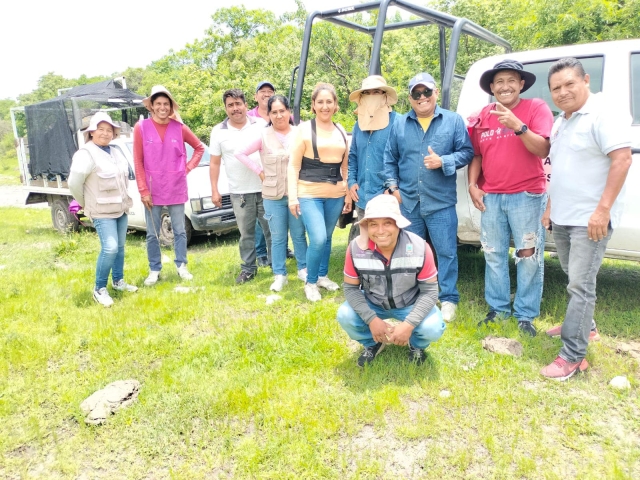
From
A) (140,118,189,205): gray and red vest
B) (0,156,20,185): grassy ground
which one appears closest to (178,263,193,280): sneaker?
(140,118,189,205): gray and red vest

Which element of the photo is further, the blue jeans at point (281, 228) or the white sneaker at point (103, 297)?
the blue jeans at point (281, 228)

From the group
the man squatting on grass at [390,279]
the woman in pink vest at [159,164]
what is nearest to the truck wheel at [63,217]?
the woman in pink vest at [159,164]

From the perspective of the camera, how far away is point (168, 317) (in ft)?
14.6

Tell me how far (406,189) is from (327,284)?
1.50m

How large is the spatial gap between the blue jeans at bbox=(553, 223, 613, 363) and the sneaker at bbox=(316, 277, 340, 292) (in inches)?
92.9

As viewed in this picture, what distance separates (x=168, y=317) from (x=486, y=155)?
304 cm

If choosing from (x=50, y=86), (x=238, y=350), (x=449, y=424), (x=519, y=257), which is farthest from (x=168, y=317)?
(x=50, y=86)

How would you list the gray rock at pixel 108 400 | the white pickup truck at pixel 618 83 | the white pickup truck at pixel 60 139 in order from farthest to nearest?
the white pickup truck at pixel 60 139 → the white pickup truck at pixel 618 83 → the gray rock at pixel 108 400

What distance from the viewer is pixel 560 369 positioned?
313 centimetres

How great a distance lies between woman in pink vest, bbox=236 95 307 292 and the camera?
16.2 feet

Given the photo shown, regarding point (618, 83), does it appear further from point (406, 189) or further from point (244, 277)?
point (244, 277)

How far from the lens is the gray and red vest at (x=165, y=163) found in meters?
5.33

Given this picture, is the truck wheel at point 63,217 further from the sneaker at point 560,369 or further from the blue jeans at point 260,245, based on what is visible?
the sneaker at point 560,369

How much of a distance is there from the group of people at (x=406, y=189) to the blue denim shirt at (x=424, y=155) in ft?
0.03
